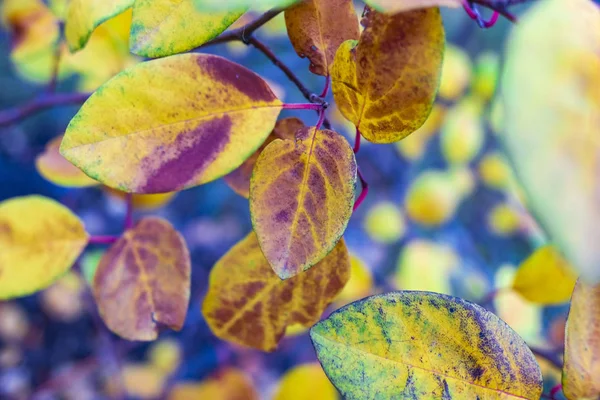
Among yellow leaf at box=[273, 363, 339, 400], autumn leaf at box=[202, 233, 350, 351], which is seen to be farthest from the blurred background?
autumn leaf at box=[202, 233, 350, 351]

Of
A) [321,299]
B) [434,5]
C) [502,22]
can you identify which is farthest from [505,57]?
[502,22]

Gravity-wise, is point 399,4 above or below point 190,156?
above

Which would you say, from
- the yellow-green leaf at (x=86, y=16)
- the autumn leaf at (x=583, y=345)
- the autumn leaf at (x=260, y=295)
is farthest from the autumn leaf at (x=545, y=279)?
the yellow-green leaf at (x=86, y=16)

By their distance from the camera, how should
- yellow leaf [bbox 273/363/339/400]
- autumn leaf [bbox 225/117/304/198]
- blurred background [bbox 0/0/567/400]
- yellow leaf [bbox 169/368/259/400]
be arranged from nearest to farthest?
autumn leaf [bbox 225/117/304/198], yellow leaf [bbox 273/363/339/400], yellow leaf [bbox 169/368/259/400], blurred background [bbox 0/0/567/400]

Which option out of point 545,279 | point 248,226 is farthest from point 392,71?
point 248,226

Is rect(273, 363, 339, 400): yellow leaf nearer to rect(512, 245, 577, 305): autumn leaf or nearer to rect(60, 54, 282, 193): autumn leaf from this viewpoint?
rect(512, 245, 577, 305): autumn leaf

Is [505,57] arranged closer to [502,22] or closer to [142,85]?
[142,85]

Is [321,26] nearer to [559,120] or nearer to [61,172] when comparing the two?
[559,120]
